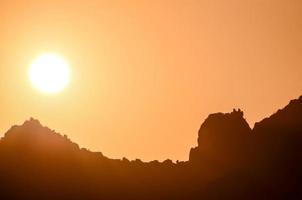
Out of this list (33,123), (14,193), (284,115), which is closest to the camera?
(14,193)

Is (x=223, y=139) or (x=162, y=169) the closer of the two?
(x=162, y=169)

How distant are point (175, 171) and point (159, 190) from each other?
6.69 meters

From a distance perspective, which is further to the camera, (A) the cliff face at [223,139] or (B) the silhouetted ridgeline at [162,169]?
(A) the cliff face at [223,139]

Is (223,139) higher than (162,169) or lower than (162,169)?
higher

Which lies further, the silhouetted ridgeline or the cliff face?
the cliff face

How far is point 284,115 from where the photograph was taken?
11719cm

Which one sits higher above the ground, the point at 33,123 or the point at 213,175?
the point at 33,123

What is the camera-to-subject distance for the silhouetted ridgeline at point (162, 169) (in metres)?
106

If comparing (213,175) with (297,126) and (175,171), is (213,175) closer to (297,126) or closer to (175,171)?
(175,171)

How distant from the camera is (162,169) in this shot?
116 m

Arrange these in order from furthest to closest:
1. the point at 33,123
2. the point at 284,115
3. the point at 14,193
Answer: the point at 284,115
the point at 33,123
the point at 14,193

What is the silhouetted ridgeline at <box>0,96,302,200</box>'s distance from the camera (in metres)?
106

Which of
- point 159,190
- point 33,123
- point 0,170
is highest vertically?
point 33,123

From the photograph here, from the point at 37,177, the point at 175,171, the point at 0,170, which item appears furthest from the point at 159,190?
the point at 0,170
